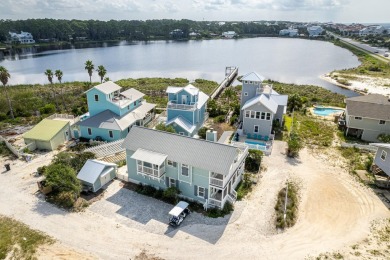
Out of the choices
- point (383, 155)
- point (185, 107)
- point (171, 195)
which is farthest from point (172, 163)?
point (383, 155)

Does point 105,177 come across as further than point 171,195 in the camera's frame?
Yes

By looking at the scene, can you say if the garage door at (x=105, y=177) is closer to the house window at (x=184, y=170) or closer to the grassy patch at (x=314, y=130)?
the house window at (x=184, y=170)

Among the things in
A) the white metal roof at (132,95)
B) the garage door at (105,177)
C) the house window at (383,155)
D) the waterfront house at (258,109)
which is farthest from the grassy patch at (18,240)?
the house window at (383,155)

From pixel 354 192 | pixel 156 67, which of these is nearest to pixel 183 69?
pixel 156 67

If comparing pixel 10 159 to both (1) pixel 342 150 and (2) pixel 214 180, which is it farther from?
(1) pixel 342 150

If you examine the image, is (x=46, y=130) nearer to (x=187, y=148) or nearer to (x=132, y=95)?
(x=132, y=95)

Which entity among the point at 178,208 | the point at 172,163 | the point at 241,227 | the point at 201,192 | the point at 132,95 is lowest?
the point at 241,227
